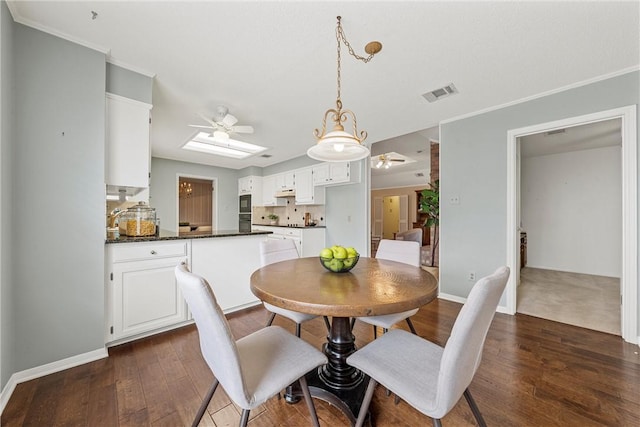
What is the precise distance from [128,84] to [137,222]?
4.05 ft

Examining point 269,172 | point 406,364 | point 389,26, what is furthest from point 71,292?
point 269,172

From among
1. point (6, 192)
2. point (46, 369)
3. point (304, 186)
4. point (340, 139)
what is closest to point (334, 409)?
point (340, 139)

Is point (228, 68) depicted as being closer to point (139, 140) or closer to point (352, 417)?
point (139, 140)

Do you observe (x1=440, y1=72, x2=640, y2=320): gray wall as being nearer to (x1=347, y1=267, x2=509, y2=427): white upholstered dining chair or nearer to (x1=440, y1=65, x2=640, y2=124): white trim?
(x1=440, y1=65, x2=640, y2=124): white trim

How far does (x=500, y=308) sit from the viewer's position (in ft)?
9.30

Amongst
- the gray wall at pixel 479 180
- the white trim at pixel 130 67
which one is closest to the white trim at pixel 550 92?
the gray wall at pixel 479 180

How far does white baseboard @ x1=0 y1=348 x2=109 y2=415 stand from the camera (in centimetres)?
147

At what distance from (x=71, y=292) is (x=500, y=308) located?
13.3 ft

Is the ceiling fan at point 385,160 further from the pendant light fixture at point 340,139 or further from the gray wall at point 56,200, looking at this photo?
the gray wall at point 56,200

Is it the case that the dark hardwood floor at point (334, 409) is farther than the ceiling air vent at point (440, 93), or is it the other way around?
the ceiling air vent at point (440, 93)

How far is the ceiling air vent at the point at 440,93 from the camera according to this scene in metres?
2.48

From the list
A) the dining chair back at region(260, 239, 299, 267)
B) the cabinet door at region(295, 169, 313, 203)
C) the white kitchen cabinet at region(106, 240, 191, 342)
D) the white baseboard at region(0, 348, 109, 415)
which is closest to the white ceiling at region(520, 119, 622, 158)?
the cabinet door at region(295, 169, 313, 203)

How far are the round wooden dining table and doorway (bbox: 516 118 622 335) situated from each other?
2.79m

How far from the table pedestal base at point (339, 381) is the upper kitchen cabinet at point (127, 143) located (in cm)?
208
